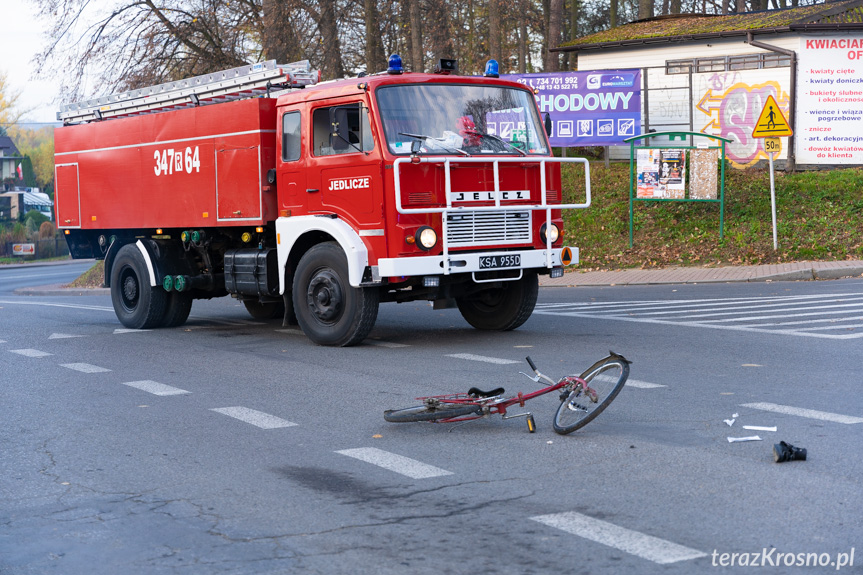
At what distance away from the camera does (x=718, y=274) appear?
19.2 meters

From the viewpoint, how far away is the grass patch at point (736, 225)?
21.0m

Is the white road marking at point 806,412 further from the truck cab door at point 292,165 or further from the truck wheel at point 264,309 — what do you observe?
the truck wheel at point 264,309

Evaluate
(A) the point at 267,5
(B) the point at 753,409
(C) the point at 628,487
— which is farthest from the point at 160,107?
(A) the point at 267,5

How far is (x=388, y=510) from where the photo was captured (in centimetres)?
508

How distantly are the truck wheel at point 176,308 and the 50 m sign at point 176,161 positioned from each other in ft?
5.40

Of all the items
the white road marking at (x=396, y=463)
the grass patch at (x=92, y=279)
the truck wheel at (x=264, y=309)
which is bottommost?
the grass patch at (x=92, y=279)

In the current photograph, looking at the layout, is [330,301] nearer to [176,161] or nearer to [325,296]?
[325,296]

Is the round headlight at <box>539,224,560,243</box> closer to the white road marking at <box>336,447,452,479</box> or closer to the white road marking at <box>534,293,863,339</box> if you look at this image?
the white road marking at <box>534,293,863,339</box>

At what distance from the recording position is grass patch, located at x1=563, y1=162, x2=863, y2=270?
21.0 m

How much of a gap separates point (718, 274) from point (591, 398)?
521 inches

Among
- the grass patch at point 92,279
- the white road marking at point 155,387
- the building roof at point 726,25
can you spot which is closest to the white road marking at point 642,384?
the white road marking at point 155,387

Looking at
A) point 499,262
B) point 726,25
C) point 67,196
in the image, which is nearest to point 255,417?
point 499,262

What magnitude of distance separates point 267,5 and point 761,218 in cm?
1259

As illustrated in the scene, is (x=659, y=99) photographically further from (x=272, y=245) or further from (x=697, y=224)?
(x=272, y=245)
